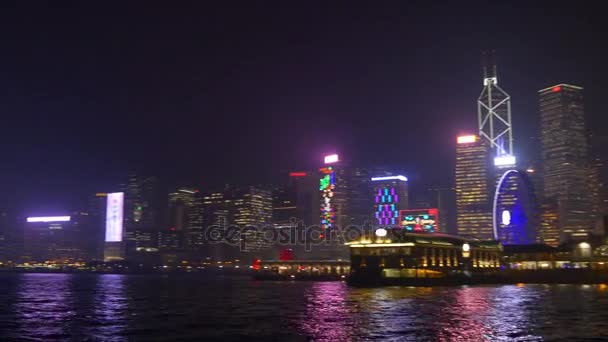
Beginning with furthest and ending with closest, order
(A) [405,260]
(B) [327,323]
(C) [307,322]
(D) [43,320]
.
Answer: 1. (A) [405,260]
2. (D) [43,320]
3. (C) [307,322]
4. (B) [327,323]

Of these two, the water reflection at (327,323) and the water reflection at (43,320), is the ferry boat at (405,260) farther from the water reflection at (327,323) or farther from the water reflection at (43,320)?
the water reflection at (43,320)

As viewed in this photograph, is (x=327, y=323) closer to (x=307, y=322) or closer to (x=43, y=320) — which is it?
(x=307, y=322)

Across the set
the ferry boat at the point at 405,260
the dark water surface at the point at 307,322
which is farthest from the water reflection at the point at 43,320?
the ferry boat at the point at 405,260

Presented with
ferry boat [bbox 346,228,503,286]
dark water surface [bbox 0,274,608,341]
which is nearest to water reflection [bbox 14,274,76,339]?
dark water surface [bbox 0,274,608,341]

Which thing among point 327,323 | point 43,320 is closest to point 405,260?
point 327,323

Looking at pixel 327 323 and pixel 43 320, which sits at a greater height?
pixel 327 323

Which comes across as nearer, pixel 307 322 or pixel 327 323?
pixel 327 323

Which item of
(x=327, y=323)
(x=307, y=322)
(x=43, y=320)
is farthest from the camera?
(x=43, y=320)

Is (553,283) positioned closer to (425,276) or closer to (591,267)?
(591,267)

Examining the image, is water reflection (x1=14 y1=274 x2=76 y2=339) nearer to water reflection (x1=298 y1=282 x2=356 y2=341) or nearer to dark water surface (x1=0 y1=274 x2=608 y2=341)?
dark water surface (x1=0 y1=274 x2=608 y2=341)

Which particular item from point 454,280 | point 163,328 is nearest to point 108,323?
point 163,328

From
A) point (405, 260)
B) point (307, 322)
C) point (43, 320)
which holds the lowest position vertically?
point (43, 320)
